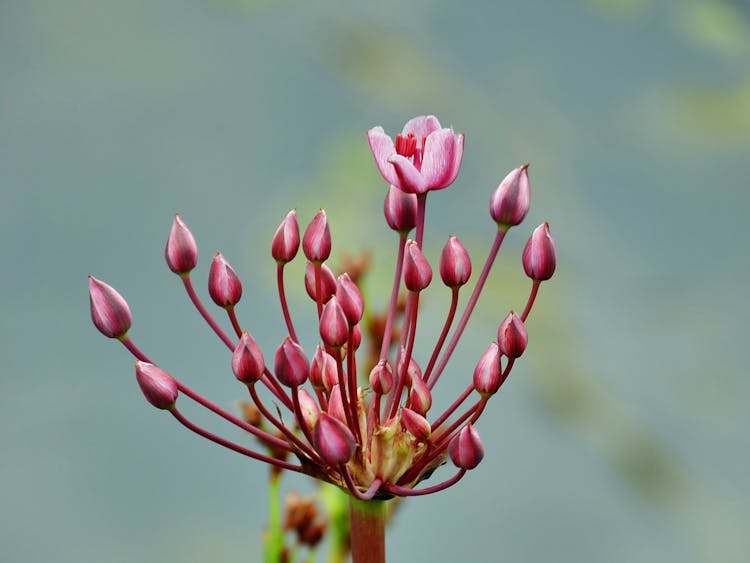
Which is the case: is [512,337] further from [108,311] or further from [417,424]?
[108,311]

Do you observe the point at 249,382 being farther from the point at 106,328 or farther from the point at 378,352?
the point at 378,352

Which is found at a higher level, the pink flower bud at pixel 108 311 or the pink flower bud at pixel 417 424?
the pink flower bud at pixel 417 424

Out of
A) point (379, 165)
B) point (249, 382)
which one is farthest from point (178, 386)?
point (379, 165)

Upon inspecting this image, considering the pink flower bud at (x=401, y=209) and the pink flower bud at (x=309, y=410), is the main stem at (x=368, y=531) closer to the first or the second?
the pink flower bud at (x=309, y=410)

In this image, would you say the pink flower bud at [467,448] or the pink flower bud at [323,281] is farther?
the pink flower bud at [323,281]

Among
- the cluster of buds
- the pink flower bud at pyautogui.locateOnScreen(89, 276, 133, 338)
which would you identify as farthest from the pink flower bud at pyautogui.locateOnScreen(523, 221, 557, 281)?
the pink flower bud at pyautogui.locateOnScreen(89, 276, 133, 338)

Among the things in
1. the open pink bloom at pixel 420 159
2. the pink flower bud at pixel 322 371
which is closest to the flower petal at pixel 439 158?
the open pink bloom at pixel 420 159

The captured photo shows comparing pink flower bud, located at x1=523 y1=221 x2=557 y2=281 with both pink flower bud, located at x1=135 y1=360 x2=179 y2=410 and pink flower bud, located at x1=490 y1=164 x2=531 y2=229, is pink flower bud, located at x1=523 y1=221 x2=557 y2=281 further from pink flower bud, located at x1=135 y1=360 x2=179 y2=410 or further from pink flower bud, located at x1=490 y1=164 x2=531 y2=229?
pink flower bud, located at x1=135 y1=360 x2=179 y2=410
